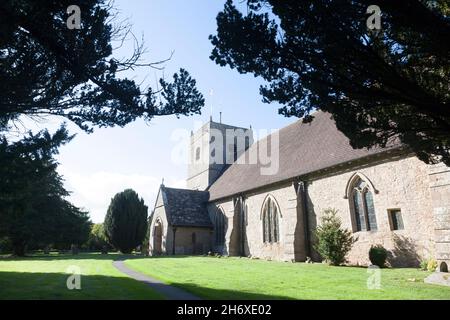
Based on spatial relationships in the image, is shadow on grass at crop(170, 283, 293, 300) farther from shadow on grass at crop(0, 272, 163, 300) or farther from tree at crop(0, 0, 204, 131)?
tree at crop(0, 0, 204, 131)

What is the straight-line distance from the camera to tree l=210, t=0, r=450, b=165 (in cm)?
608

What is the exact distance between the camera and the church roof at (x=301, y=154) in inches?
723

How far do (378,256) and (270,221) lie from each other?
31.1 feet

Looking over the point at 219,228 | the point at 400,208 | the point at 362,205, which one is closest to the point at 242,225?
the point at 219,228

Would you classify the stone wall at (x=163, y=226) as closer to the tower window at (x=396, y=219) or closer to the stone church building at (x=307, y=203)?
the stone church building at (x=307, y=203)

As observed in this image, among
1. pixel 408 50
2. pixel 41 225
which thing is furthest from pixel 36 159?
pixel 41 225

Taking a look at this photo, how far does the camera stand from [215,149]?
39562 mm

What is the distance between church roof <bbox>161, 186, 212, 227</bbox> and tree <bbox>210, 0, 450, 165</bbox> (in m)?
25.2

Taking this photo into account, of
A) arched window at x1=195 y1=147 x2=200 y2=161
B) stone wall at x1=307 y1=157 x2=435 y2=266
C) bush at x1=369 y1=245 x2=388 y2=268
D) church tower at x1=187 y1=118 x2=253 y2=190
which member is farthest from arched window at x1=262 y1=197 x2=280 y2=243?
arched window at x1=195 y1=147 x2=200 y2=161

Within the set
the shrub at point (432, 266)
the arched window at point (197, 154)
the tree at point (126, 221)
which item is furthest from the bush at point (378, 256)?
the arched window at point (197, 154)

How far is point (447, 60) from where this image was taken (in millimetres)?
6840

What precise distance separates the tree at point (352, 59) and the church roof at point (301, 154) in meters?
6.98
